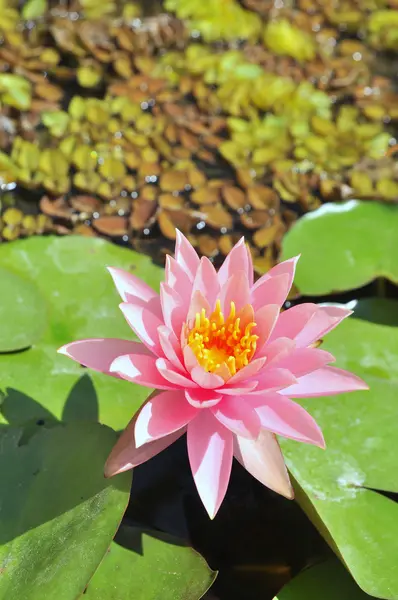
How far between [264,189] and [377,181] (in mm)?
490

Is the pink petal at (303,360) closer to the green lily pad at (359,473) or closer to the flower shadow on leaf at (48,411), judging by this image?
the green lily pad at (359,473)

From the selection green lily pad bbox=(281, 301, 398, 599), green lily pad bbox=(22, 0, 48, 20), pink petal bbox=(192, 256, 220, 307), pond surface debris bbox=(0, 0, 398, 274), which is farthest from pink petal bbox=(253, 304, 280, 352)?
green lily pad bbox=(22, 0, 48, 20)

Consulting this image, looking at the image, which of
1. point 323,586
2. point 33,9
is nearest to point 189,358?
point 323,586

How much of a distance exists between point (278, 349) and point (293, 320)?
105mm

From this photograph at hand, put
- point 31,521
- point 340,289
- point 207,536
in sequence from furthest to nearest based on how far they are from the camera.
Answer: point 340,289 < point 207,536 < point 31,521

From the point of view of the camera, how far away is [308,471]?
1.49 m

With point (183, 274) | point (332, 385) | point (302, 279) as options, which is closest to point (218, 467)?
point (332, 385)

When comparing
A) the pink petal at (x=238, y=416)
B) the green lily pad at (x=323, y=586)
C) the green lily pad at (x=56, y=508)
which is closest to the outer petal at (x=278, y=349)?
the pink petal at (x=238, y=416)

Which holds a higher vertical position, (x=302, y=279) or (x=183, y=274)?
(x=183, y=274)

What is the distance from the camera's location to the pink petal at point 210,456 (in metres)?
1.21

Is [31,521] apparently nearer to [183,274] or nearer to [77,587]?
[77,587]

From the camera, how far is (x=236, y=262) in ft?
4.50

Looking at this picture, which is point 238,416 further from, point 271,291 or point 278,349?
point 271,291

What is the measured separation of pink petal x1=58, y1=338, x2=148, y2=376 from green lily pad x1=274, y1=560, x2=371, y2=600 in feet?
2.20
